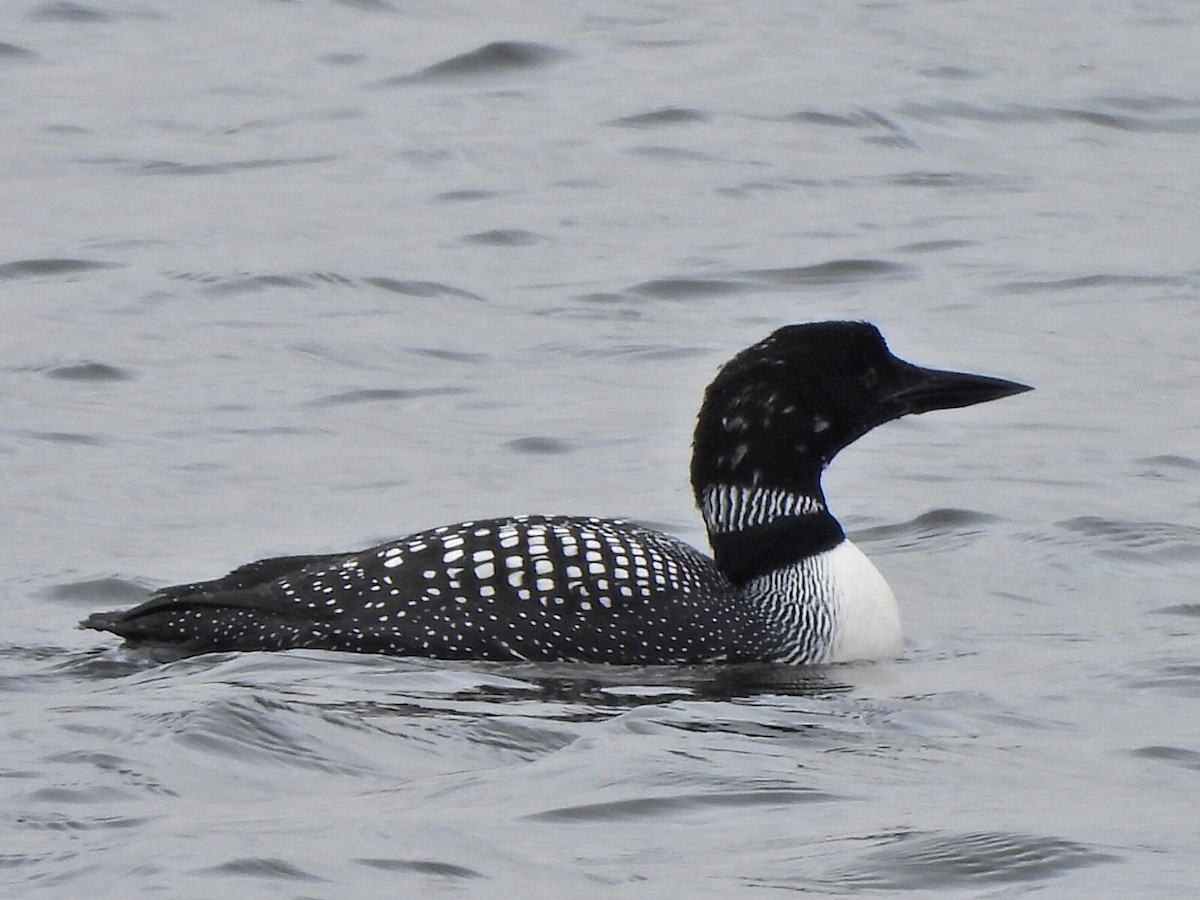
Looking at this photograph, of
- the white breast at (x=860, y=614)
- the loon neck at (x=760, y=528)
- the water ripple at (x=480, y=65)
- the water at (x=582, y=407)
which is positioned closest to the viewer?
the water at (x=582, y=407)

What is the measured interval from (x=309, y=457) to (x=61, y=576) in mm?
1362

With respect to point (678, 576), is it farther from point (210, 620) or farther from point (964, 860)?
point (964, 860)

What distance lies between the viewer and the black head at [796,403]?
20.7ft

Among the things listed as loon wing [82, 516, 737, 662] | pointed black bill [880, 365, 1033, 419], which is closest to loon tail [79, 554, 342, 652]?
loon wing [82, 516, 737, 662]

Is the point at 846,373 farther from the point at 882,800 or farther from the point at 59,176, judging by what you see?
the point at 59,176

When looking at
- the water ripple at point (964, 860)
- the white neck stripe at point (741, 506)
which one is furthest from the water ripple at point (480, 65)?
the water ripple at point (964, 860)

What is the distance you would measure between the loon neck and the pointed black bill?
33 centimetres

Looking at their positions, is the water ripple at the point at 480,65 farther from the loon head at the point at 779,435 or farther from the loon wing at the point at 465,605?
the loon wing at the point at 465,605

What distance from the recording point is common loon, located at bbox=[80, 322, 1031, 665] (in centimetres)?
587

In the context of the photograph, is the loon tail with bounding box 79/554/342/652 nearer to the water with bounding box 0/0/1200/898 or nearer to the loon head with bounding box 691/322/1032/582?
the water with bounding box 0/0/1200/898

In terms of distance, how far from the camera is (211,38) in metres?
13.8

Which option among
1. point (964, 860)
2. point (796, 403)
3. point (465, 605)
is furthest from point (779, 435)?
point (964, 860)

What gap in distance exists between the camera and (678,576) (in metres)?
6.08

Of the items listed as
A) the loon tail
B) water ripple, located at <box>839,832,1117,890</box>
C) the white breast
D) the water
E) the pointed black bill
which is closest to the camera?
water ripple, located at <box>839,832,1117,890</box>
